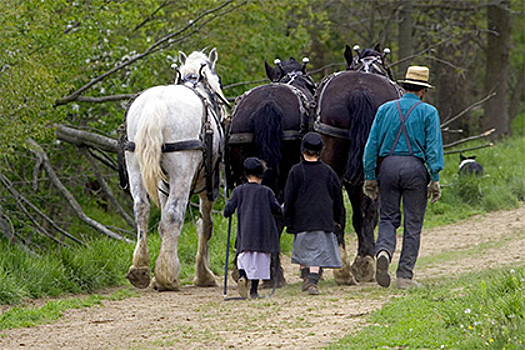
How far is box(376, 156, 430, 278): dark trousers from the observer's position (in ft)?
26.1

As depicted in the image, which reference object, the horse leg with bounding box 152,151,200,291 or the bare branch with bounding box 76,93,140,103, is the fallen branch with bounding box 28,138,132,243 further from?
the horse leg with bounding box 152,151,200,291

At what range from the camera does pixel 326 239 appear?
8188 millimetres

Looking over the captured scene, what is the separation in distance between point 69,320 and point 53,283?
1448mm

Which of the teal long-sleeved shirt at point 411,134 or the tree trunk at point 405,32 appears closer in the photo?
the teal long-sleeved shirt at point 411,134

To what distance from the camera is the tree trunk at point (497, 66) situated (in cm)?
2145

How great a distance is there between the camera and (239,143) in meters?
8.91

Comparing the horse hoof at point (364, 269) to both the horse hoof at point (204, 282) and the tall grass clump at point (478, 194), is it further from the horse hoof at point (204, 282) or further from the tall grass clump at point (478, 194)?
the tall grass clump at point (478, 194)

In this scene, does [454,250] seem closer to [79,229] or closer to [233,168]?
[233,168]

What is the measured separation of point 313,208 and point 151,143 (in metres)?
1.64

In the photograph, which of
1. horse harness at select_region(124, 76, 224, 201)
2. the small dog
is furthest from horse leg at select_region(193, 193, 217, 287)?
the small dog

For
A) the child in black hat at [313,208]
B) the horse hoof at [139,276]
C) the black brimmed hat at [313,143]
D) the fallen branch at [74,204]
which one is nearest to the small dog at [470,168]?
the fallen branch at [74,204]

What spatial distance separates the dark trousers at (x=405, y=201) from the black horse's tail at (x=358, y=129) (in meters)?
0.49

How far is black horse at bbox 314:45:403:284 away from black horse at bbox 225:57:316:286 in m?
0.23

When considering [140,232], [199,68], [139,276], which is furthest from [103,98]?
[139,276]
